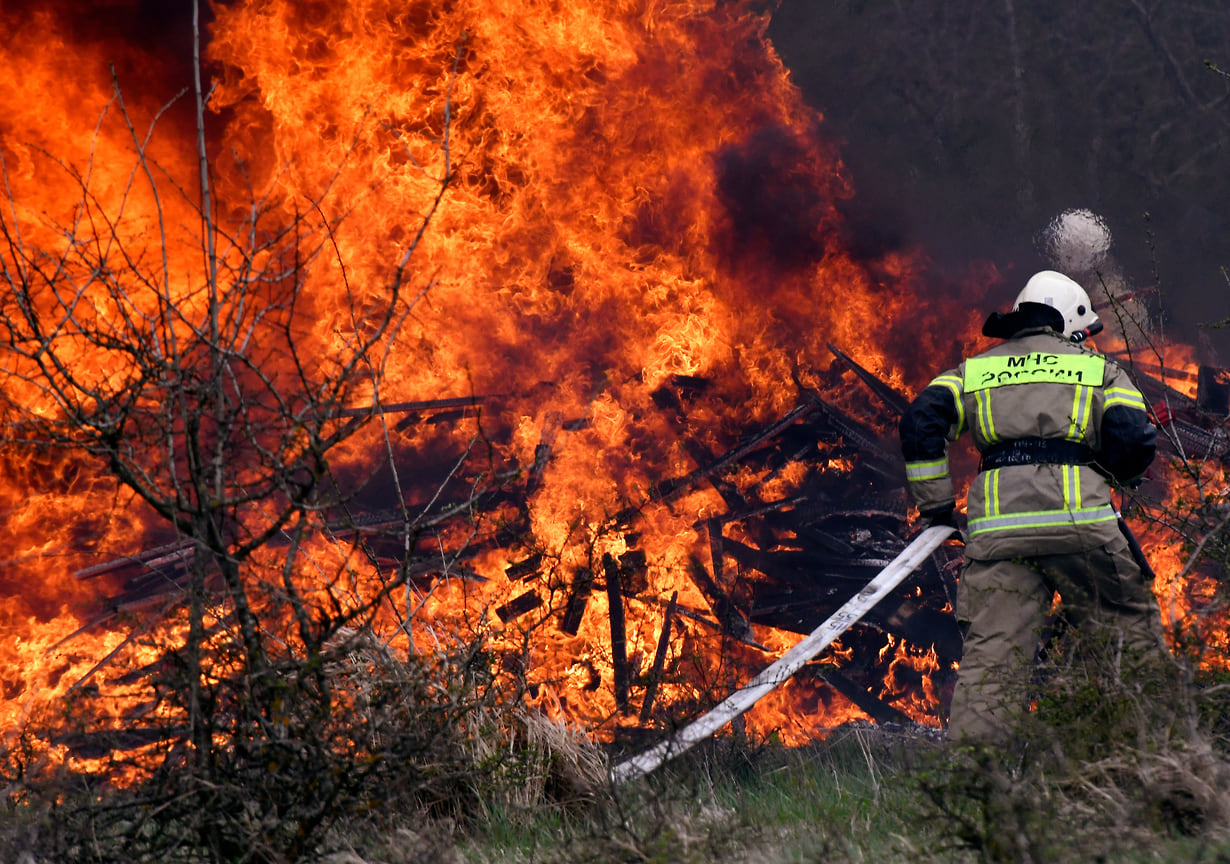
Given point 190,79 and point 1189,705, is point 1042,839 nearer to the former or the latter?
point 1189,705

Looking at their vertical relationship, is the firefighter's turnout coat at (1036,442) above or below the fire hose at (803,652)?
above

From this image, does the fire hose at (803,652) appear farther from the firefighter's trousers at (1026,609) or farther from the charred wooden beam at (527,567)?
the charred wooden beam at (527,567)

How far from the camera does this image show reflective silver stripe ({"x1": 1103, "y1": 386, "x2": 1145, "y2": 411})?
4367mm

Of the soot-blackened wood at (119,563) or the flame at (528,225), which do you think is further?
the flame at (528,225)

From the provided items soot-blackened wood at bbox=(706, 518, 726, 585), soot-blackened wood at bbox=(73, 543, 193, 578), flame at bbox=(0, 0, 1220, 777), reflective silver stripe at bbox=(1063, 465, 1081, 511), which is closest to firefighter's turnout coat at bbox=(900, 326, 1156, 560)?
reflective silver stripe at bbox=(1063, 465, 1081, 511)

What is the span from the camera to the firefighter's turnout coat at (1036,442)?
4277 millimetres

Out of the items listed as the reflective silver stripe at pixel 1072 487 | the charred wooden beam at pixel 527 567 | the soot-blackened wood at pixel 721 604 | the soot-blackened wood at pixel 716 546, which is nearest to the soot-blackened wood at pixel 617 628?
the charred wooden beam at pixel 527 567

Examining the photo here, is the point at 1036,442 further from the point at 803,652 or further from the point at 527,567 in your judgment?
the point at 527,567

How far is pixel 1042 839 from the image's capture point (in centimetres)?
239

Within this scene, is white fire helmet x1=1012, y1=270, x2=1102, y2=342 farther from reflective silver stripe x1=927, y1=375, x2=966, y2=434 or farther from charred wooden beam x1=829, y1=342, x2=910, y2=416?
charred wooden beam x1=829, y1=342, x2=910, y2=416

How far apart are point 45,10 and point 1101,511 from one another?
33.5 ft

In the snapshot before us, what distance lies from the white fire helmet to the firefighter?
0.60ft

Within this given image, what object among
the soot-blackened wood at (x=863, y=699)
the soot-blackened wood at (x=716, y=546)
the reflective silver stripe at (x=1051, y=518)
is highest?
the soot-blackened wood at (x=716, y=546)

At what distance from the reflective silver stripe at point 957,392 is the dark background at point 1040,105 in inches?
272
